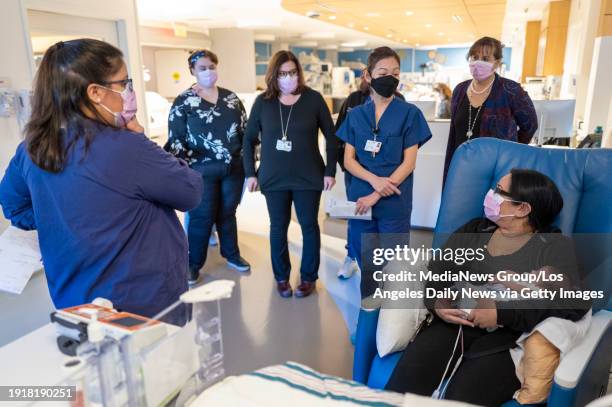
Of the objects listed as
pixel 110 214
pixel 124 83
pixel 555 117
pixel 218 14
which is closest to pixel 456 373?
pixel 110 214

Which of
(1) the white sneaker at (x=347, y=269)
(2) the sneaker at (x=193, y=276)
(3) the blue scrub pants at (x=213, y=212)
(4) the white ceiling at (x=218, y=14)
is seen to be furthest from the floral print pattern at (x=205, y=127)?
(4) the white ceiling at (x=218, y=14)

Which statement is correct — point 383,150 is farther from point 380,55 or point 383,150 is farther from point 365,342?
point 365,342

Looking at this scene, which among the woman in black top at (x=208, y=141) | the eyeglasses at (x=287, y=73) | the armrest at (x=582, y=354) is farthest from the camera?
the woman in black top at (x=208, y=141)

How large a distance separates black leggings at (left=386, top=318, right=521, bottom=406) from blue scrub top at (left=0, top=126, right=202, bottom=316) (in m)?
0.74

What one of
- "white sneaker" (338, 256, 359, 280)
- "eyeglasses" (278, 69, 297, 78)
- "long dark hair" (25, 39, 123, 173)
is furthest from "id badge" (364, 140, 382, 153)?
"long dark hair" (25, 39, 123, 173)

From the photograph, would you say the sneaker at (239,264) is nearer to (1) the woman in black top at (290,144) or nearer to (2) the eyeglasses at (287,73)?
(1) the woman in black top at (290,144)

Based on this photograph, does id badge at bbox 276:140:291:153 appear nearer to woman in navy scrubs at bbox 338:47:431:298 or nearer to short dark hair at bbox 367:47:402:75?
woman in navy scrubs at bbox 338:47:431:298

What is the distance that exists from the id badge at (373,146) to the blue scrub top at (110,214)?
104 cm

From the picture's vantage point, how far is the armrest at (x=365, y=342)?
4.71ft

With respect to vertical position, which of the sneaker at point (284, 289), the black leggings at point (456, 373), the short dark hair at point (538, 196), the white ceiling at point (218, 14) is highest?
the white ceiling at point (218, 14)

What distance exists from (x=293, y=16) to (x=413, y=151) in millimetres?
5425

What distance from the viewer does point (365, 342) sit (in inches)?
56.9

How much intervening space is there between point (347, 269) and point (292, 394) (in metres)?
2.21

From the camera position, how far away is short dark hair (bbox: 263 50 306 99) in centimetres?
232
